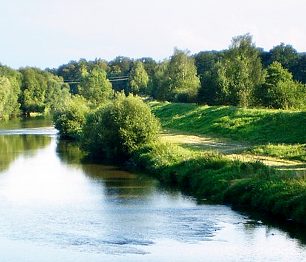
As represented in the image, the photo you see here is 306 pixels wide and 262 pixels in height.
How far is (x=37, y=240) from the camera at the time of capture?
24453mm

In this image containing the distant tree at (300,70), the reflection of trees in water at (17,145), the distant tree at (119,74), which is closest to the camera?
the reflection of trees in water at (17,145)

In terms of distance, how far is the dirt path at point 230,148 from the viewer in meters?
35.7

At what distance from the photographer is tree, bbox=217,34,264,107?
245 ft

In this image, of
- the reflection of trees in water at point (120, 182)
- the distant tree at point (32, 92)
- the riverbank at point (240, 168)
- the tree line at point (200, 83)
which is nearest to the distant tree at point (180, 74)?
the tree line at point (200, 83)

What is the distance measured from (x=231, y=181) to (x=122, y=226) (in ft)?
25.3

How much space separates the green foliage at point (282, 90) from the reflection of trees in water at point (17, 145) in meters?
24.5

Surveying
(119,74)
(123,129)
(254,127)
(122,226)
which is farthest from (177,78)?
(119,74)

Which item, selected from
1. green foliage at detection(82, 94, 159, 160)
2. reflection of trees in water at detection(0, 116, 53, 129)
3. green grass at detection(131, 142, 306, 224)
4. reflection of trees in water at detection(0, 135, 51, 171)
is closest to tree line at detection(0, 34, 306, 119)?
reflection of trees in water at detection(0, 116, 53, 129)

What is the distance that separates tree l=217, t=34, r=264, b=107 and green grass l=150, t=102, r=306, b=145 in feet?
12.5

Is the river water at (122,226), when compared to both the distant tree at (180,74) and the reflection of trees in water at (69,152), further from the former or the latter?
the distant tree at (180,74)

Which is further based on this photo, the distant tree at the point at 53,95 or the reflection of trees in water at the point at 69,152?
the distant tree at the point at 53,95

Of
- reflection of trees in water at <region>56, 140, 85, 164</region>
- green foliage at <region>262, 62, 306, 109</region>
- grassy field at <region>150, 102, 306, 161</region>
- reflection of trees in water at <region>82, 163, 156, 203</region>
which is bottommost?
reflection of trees in water at <region>82, 163, 156, 203</region>

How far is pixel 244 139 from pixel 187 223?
28.6 metres

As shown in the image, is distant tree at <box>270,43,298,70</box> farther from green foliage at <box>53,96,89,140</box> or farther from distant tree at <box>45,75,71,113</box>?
distant tree at <box>45,75,71,113</box>
